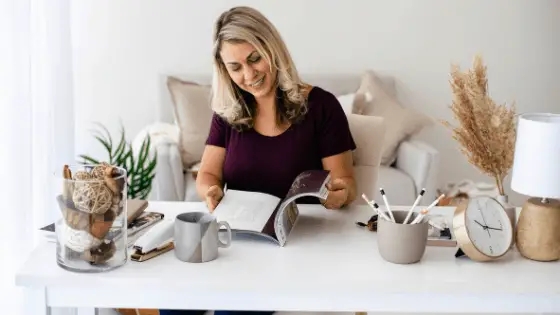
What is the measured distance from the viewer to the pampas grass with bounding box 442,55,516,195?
1579 millimetres

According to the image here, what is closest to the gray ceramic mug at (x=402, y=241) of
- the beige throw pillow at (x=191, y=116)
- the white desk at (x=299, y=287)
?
the white desk at (x=299, y=287)

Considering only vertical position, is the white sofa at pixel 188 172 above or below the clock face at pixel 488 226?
below

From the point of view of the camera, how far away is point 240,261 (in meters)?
1.54

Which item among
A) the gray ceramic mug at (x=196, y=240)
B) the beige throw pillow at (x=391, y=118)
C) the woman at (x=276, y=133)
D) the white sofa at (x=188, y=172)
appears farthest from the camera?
the beige throw pillow at (x=391, y=118)

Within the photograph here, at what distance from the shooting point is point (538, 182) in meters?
1.50

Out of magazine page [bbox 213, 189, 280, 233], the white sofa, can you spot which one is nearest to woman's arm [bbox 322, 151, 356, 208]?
magazine page [bbox 213, 189, 280, 233]

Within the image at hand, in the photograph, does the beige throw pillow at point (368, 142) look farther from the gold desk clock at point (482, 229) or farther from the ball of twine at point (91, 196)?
the ball of twine at point (91, 196)

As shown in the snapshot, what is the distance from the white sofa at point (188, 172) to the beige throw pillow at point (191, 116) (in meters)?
0.06

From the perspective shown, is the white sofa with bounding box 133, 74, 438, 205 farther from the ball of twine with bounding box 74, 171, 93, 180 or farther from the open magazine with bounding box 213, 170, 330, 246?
the ball of twine with bounding box 74, 171, 93, 180

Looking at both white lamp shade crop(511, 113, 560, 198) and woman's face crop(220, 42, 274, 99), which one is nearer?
white lamp shade crop(511, 113, 560, 198)

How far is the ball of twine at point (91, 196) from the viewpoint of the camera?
142 cm

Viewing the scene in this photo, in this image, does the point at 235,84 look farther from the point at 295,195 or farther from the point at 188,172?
the point at 188,172

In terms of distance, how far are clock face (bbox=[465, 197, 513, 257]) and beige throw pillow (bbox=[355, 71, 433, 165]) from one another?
2.08 m

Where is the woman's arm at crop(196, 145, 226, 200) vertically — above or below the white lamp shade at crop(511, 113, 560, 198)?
below
